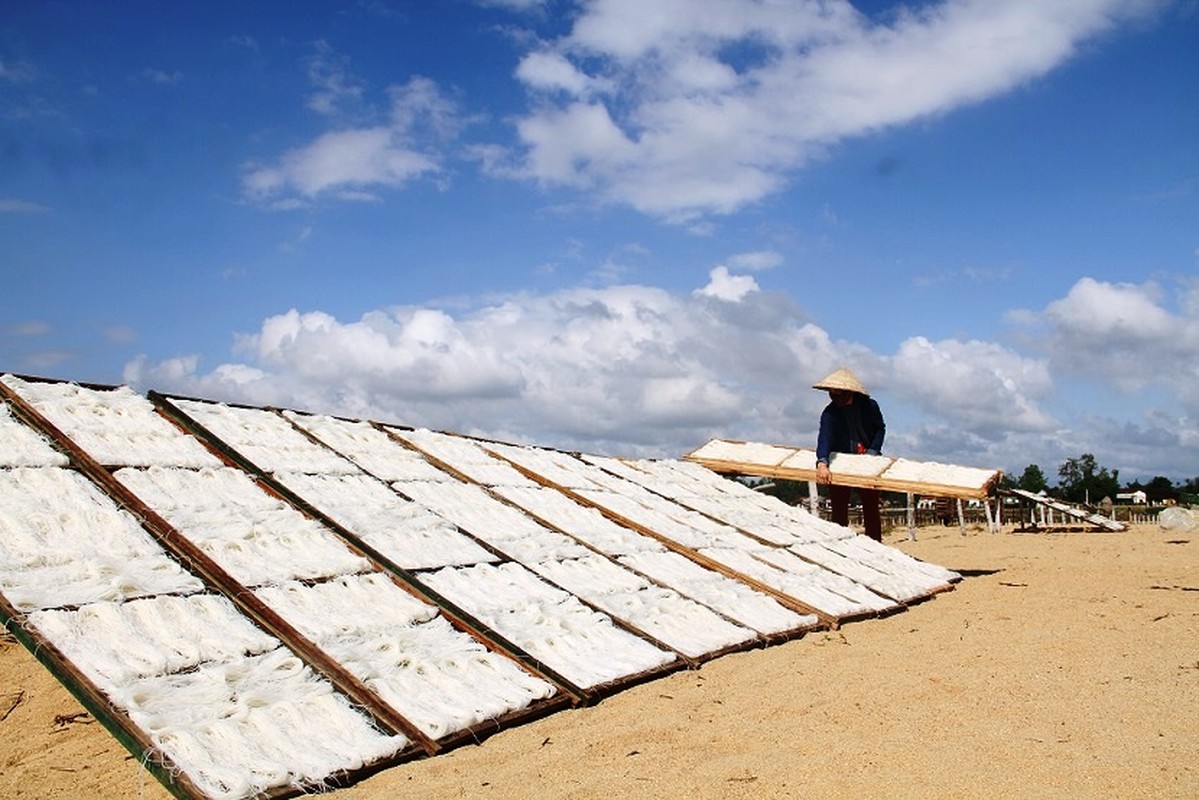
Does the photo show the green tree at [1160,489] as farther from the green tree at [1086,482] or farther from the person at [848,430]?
the person at [848,430]

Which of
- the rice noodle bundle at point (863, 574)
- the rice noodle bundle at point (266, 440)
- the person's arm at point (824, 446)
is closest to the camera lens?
the rice noodle bundle at point (266, 440)

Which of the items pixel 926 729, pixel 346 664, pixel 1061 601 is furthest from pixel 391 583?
pixel 1061 601

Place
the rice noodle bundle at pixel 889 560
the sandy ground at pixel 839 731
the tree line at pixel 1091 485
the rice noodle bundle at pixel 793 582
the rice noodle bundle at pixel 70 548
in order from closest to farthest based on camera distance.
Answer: the sandy ground at pixel 839 731
the rice noodle bundle at pixel 70 548
the rice noodle bundle at pixel 793 582
the rice noodle bundle at pixel 889 560
the tree line at pixel 1091 485

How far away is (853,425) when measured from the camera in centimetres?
905

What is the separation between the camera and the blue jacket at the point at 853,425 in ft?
29.0

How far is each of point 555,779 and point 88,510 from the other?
6.78 ft

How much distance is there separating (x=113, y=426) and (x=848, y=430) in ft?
21.4

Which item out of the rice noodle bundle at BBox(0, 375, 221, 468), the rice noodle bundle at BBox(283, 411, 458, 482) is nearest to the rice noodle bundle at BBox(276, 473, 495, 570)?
the rice noodle bundle at BBox(283, 411, 458, 482)

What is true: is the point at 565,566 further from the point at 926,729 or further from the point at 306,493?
the point at 926,729

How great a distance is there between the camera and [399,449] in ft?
19.3

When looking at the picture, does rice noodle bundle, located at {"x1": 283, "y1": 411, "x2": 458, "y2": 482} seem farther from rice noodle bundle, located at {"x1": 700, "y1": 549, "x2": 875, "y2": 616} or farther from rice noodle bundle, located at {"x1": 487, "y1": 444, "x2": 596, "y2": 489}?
rice noodle bundle, located at {"x1": 700, "y1": 549, "x2": 875, "y2": 616}

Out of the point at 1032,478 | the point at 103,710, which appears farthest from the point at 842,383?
the point at 1032,478

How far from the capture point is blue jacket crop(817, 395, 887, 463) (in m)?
8.84

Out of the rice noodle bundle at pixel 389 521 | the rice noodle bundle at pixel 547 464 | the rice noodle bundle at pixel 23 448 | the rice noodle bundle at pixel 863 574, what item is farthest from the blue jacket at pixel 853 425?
the rice noodle bundle at pixel 23 448
